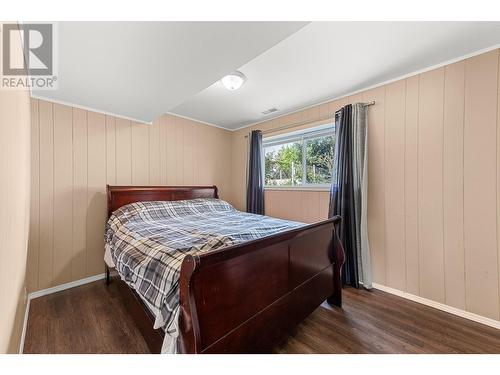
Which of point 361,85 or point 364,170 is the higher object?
point 361,85

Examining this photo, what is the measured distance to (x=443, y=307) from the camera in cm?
200

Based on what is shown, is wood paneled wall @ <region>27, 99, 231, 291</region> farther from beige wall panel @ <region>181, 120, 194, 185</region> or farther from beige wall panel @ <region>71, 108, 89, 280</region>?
beige wall panel @ <region>181, 120, 194, 185</region>

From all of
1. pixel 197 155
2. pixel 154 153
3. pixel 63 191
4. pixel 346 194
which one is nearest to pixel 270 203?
pixel 346 194

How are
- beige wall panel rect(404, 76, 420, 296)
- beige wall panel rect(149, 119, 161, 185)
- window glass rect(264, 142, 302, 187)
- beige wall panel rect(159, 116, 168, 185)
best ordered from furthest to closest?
window glass rect(264, 142, 302, 187)
beige wall panel rect(159, 116, 168, 185)
beige wall panel rect(149, 119, 161, 185)
beige wall panel rect(404, 76, 420, 296)

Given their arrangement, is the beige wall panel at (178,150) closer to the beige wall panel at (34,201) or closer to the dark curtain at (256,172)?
the dark curtain at (256,172)

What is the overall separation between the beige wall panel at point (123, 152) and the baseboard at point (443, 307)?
130 inches

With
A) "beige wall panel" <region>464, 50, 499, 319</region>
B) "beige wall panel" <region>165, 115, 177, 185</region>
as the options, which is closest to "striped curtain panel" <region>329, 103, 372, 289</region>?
"beige wall panel" <region>464, 50, 499, 319</region>

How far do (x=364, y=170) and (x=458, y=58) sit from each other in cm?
120

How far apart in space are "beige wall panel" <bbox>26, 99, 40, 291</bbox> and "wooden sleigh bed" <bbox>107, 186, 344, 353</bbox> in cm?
118

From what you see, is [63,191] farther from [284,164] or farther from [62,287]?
[284,164]

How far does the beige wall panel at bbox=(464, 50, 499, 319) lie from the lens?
1.77 m

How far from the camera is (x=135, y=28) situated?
4.01 ft
